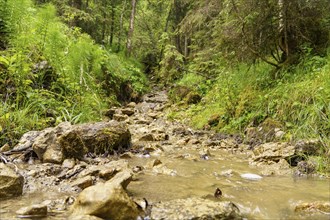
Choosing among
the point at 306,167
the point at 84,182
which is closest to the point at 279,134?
the point at 306,167

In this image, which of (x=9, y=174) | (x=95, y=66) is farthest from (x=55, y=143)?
(x=95, y=66)

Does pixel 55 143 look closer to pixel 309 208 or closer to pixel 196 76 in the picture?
pixel 309 208

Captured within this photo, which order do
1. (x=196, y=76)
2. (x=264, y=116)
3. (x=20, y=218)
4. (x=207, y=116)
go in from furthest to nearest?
(x=196, y=76)
(x=207, y=116)
(x=264, y=116)
(x=20, y=218)

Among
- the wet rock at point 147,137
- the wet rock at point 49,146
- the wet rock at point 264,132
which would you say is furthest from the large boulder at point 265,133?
the wet rock at point 49,146

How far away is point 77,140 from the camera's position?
445 cm

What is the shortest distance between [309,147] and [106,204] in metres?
3.03

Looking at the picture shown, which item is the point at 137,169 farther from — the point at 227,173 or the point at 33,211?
the point at 33,211

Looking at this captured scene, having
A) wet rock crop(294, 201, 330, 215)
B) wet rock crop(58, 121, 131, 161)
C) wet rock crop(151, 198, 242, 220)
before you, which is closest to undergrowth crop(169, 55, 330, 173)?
wet rock crop(294, 201, 330, 215)

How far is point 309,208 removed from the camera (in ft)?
8.49

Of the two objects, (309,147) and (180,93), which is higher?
(180,93)

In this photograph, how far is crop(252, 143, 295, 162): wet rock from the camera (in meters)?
4.36

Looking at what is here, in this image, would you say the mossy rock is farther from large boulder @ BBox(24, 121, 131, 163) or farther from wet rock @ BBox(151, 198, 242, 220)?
wet rock @ BBox(151, 198, 242, 220)

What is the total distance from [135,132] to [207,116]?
2.03 meters

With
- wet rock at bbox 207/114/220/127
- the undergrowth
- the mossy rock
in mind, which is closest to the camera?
the undergrowth
